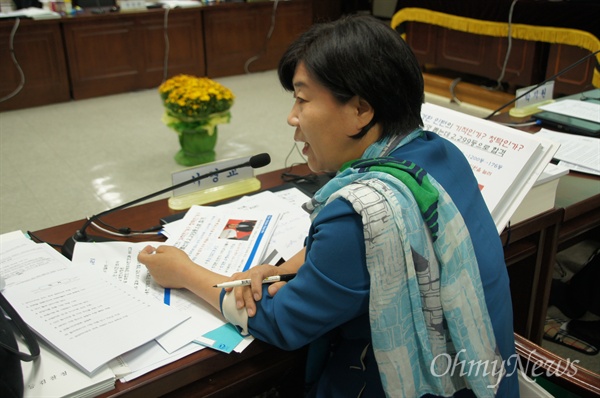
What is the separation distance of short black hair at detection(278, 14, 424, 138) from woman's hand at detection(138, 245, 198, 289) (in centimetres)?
39

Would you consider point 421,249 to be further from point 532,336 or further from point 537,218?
point 532,336

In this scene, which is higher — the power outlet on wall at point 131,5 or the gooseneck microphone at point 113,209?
the power outlet on wall at point 131,5

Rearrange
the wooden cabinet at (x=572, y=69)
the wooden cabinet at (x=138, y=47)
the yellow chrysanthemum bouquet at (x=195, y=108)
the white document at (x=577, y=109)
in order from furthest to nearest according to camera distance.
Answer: the wooden cabinet at (x=138, y=47), the wooden cabinet at (x=572, y=69), the yellow chrysanthemum bouquet at (x=195, y=108), the white document at (x=577, y=109)

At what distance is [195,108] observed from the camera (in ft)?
10.3

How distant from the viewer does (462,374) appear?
2.95 feet

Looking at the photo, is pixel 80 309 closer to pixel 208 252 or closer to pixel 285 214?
pixel 208 252

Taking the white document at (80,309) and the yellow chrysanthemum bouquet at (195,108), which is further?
the yellow chrysanthemum bouquet at (195,108)

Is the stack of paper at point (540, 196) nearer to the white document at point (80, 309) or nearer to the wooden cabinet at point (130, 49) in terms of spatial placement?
the white document at point (80, 309)

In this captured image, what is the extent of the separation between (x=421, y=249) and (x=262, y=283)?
0.91 ft

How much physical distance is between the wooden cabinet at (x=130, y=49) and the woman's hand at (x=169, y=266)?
404 centimetres

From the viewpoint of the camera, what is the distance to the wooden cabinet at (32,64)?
14.3 feet

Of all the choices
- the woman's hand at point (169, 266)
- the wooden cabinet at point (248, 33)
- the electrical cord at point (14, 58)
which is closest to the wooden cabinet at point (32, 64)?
the electrical cord at point (14, 58)

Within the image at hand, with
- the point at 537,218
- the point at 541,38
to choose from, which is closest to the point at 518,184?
the point at 537,218

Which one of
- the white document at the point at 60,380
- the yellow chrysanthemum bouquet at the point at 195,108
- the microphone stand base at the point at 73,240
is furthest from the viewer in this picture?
the yellow chrysanthemum bouquet at the point at 195,108
